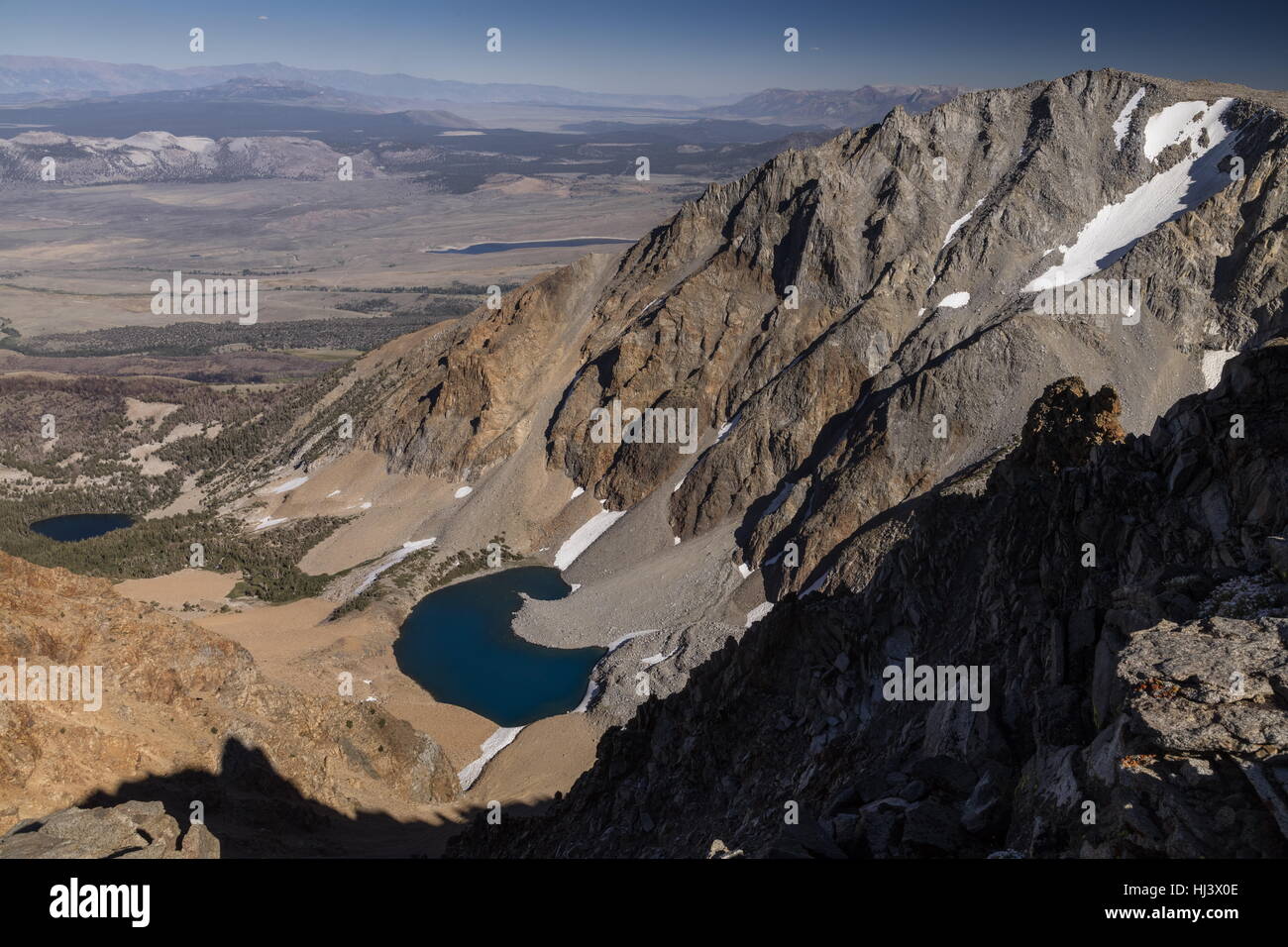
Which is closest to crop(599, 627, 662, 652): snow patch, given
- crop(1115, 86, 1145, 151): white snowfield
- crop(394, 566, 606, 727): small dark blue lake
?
crop(394, 566, 606, 727): small dark blue lake

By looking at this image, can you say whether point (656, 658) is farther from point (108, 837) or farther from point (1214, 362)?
point (1214, 362)

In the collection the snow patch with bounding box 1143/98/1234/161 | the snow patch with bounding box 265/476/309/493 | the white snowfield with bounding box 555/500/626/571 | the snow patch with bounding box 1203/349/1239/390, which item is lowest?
the white snowfield with bounding box 555/500/626/571

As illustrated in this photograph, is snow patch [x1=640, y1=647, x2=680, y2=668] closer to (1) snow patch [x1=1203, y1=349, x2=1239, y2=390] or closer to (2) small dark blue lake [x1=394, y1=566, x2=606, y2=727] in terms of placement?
(2) small dark blue lake [x1=394, y1=566, x2=606, y2=727]

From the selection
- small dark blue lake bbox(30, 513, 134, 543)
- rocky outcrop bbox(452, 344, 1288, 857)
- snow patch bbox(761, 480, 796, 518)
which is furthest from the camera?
small dark blue lake bbox(30, 513, 134, 543)

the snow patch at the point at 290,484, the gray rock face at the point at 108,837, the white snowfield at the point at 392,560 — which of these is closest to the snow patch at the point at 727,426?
the white snowfield at the point at 392,560

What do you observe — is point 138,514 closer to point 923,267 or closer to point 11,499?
point 11,499
